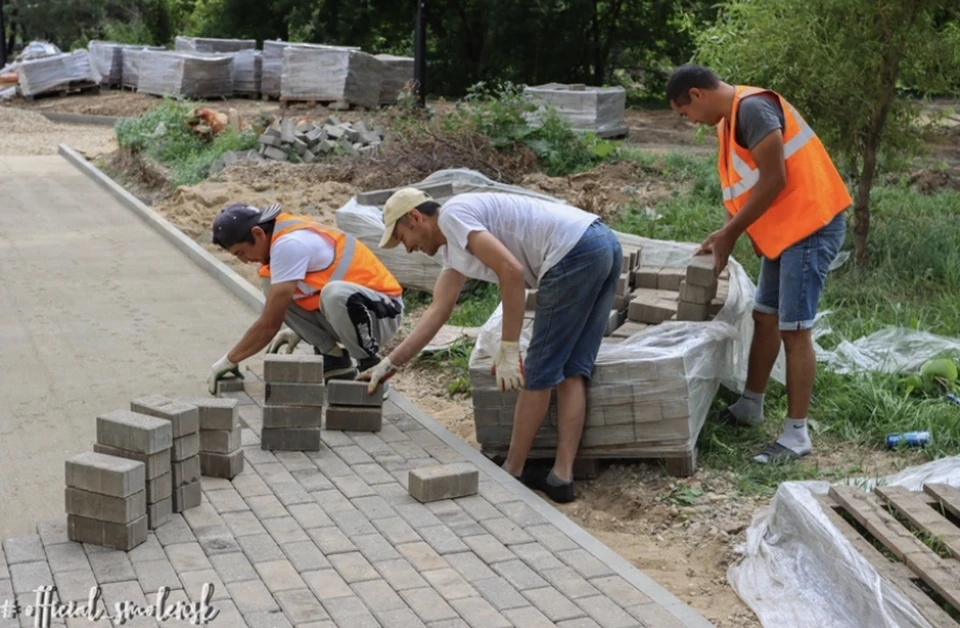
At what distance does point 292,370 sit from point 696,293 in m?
2.02

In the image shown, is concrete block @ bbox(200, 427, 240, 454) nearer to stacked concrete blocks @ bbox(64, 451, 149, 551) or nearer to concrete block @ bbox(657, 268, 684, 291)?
stacked concrete blocks @ bbox(64, 451, 149, 551)

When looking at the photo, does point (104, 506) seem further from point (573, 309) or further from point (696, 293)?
point (696, 293)

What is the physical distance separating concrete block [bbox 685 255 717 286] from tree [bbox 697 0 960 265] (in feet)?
9.81

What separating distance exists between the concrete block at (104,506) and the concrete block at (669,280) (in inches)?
128

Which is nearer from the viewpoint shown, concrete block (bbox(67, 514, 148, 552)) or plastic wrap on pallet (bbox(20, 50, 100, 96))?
concrete block (bbox(67, 514, 148, 552))

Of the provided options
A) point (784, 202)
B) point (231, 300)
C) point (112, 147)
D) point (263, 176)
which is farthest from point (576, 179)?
point (112, 147)

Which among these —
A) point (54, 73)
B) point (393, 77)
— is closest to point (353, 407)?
point (393, 77)

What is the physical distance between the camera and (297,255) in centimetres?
605

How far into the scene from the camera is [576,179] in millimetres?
12273

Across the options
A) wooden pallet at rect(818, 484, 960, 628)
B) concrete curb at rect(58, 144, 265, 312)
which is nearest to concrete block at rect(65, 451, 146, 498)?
wooden pallet at rect(818, 484, 960, 628)

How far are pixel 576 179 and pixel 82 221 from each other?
5.21m

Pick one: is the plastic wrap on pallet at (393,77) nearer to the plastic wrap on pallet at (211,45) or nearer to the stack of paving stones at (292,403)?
the plastic wrap on pallet at (211,45)

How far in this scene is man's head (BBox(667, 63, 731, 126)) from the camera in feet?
18.0

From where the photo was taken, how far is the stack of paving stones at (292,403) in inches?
219
